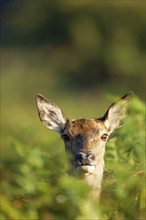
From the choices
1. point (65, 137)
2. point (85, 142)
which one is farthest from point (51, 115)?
point (85, 142)

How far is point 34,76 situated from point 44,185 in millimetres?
23958

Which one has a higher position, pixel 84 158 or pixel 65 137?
pixel 65 137

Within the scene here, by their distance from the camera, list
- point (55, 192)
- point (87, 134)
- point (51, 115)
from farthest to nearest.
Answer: point (51, 115) → point (87, 134) → point (55, 192)

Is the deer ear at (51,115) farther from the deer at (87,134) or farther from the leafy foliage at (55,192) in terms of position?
the leafy foliage at (55,192)

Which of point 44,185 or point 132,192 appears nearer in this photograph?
point 44,185

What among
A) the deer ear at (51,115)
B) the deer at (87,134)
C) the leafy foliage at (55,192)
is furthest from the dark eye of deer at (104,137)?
the leafy foliage at (55,192)

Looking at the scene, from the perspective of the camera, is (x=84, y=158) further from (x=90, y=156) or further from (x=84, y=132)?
(x=84, y=132)

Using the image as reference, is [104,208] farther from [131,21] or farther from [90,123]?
[131,21]

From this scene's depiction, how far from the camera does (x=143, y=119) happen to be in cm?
735

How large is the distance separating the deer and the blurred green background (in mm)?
400

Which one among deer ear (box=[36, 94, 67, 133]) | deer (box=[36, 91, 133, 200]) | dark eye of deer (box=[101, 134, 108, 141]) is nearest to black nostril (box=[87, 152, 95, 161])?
deer (box=[36, 91, 133, 200])

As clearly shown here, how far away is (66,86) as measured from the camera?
92.0ft

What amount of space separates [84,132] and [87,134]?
0.05 m

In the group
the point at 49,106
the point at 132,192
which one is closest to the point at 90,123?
the point at 49,106
